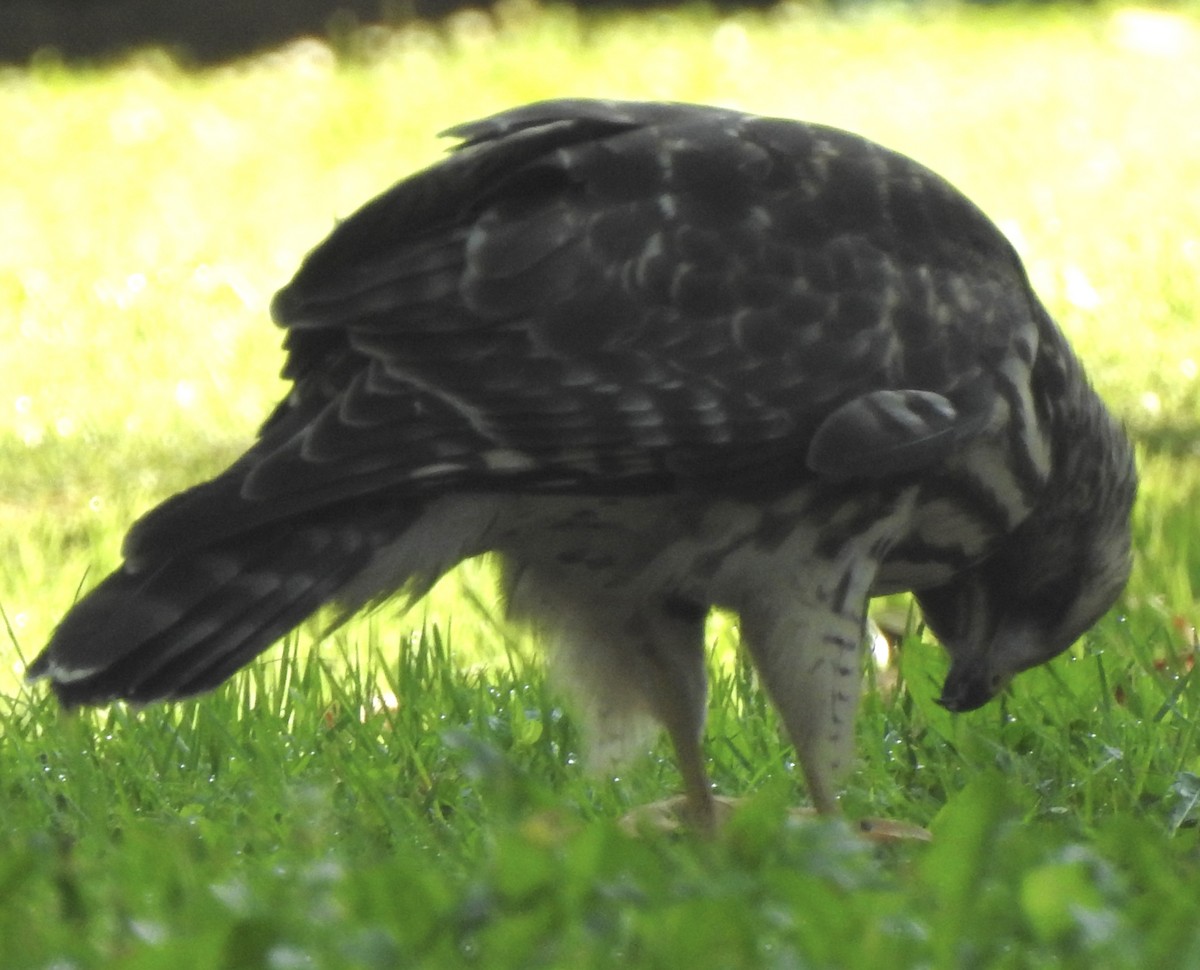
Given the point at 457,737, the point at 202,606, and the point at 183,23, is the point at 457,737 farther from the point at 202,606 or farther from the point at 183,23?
the point at 183,23

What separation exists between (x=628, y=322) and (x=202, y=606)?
0.78 meters

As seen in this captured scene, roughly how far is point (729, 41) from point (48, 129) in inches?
155

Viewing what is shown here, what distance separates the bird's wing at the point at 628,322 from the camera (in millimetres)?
3523

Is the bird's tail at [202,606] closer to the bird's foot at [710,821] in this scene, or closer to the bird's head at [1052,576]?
the bird's foot at [710,821]

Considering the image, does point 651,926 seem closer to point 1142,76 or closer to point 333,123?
point 333,123

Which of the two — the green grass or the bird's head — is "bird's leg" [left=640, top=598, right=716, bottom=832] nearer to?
the green grass

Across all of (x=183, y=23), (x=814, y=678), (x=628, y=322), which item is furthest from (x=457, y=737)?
(x=183, y=23)

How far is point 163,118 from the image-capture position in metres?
11.4

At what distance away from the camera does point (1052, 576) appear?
4289 mm

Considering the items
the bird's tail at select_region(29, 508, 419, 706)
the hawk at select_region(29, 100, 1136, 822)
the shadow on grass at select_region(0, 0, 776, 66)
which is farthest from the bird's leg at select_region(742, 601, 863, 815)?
the shadow on grass at select_region(0, 0, 776, 66)

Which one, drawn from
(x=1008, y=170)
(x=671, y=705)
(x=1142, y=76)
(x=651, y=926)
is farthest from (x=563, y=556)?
Answer: (x=1142, y=76)

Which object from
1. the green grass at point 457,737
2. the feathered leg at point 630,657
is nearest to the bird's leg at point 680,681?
the feathered leg at point 630,657

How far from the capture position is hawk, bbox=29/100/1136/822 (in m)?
3.45

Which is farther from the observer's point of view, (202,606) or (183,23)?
(183,23)
